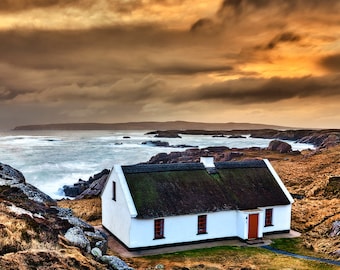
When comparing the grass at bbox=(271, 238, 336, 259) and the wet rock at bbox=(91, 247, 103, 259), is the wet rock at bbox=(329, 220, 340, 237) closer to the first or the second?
the grass at bbox=(271, 238, 336, 259)

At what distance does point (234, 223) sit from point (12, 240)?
52.0 ft

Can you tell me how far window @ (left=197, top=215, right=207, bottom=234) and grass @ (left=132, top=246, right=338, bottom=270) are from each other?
1.52 meters

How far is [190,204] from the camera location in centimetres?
2534

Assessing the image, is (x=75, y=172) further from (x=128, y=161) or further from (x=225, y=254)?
(x=225, y=254)

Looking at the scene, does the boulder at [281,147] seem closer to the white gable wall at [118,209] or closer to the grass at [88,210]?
the grass at [88,210]

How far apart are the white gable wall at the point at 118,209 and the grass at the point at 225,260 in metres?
2.68

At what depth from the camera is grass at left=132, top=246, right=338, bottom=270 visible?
70.7ft

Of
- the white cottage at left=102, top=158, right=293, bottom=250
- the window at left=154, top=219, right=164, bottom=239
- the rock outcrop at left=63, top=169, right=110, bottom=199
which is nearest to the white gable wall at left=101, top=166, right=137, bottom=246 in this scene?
the white cottage at left=102, top=158, right=293, bottom=250

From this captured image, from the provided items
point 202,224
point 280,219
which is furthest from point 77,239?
point 280,219

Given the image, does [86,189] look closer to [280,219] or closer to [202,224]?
[202,224]

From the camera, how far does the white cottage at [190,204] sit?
24.2m

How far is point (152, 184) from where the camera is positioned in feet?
85.5

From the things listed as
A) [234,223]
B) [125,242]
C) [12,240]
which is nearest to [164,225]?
[125,242]

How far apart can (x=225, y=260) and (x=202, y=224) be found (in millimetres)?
3463
